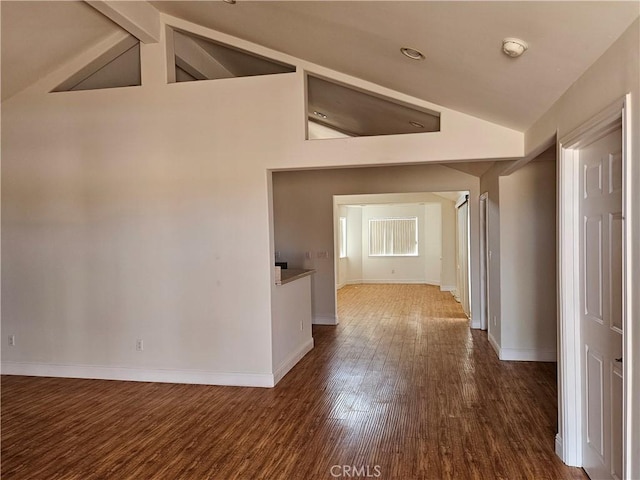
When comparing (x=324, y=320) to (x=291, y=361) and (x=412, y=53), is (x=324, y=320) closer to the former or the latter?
(x=291, y=361)

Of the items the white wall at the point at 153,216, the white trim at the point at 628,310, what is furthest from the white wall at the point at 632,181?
the white wall at the point at 153,216

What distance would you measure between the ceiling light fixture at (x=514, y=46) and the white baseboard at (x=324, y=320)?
5301 mm

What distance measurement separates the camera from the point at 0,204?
4602 millimetres

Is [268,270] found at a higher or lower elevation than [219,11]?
lower

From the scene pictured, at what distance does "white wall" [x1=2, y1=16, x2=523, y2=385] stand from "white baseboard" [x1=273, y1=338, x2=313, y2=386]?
15 centimetres

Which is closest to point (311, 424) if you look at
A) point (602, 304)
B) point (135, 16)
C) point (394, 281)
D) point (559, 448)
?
point (559, 448)

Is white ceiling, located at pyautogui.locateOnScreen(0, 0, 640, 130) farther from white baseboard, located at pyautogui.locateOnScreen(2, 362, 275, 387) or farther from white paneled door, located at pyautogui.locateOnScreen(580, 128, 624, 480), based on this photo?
white baseboard, located at pyautogui.locateOnScreen(2, 362, 275, 387)

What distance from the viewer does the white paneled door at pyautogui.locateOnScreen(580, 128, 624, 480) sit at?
214 centimetres

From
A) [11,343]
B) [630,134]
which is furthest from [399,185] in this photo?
[11,343]

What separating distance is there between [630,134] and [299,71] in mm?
2870

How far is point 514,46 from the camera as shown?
2.19m

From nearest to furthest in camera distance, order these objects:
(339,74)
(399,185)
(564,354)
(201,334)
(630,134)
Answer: (630,134) → (564,354) → (339,74) → (201,334) → (399,185)

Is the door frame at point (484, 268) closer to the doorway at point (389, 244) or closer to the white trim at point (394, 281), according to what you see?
the doorway at point (389, 244)

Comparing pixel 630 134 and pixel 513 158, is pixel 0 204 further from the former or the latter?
pixel 630 134
